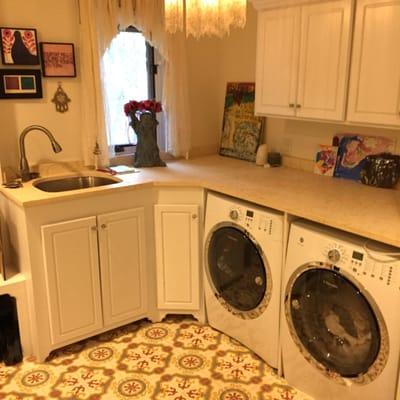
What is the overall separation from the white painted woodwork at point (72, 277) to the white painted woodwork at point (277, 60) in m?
1.32

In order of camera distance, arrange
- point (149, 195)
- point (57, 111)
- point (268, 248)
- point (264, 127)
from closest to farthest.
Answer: point (268, 248)
point (149, 195)
point (57, 111)
point (264, 127)

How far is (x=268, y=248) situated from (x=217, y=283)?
55 cm

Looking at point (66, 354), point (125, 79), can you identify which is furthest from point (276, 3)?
→ point (66, 354)

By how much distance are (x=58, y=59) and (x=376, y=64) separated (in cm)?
190

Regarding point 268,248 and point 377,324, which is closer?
point 377,324

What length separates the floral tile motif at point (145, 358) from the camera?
2506mm

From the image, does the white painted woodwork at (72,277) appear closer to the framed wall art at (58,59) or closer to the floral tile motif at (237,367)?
the floral tile motif at (237,367)

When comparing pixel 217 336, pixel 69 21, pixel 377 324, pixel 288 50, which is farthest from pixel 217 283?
pixel 69 21

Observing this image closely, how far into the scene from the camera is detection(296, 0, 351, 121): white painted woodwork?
7.65 feet

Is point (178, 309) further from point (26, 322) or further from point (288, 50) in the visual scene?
point (288, 50)

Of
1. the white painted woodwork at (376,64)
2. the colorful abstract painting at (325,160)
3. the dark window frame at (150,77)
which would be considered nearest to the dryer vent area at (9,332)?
the dark window frame at (150,77)

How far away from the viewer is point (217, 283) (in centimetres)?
277

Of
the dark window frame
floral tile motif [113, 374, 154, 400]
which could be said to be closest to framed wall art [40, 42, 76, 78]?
the dark window frame

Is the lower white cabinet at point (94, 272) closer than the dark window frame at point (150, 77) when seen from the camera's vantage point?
Yes
